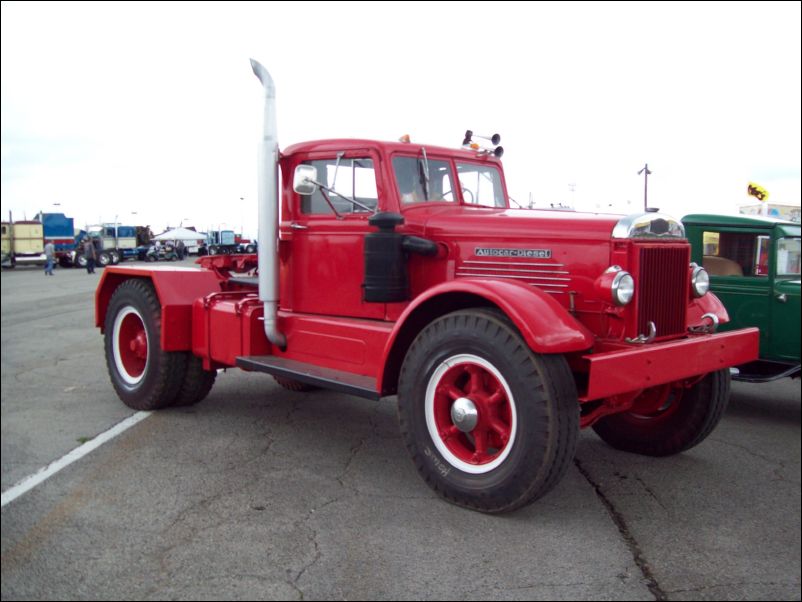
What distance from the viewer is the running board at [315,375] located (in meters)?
4.36

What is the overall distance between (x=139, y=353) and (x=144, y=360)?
0.09 m

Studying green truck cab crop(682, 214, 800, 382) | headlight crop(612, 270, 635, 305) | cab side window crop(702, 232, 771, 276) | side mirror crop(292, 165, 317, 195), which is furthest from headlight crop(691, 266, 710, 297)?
side mirror crop(292, 165, 317, 195)

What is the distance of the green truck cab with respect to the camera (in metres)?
6.18

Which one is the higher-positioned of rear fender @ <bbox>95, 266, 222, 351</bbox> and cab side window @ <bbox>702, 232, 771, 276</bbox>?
cab side window @ <bbox>702, 232, 771, 276</bbox>

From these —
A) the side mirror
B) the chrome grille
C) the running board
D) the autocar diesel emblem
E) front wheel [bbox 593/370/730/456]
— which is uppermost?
the side mirror

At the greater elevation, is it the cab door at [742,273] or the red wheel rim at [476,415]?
the cab door at [742,273]

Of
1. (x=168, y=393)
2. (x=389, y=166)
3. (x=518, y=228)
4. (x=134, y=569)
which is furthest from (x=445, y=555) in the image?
(x=168, y=393)

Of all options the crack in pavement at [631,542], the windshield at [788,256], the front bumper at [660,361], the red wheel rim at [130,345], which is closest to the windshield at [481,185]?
the front bumper at [660,361]

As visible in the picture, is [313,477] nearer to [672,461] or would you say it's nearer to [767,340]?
[672,461]

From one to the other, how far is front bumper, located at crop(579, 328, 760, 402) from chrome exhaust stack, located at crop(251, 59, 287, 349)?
237 cm

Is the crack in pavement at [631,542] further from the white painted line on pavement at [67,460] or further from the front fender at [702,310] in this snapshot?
the white painted line on pavement at [67,460]

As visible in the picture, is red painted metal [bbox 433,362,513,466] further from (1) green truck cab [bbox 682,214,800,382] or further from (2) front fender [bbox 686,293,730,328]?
(1) green truck cab [bbox 682,214,800,382]

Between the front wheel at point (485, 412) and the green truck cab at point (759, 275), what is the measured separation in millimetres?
3187

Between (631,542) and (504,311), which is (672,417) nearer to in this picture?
(631,542)
